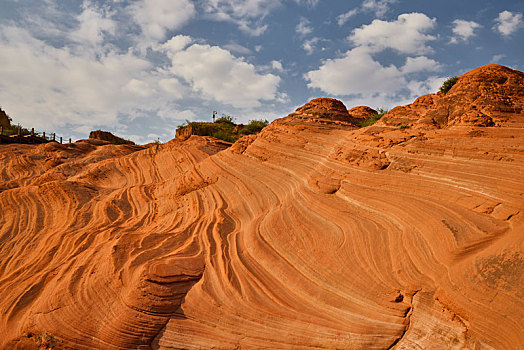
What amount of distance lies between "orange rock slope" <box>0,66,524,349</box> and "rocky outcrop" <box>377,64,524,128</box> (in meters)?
0.06

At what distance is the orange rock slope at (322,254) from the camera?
358 centimetres

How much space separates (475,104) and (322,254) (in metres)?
5.26

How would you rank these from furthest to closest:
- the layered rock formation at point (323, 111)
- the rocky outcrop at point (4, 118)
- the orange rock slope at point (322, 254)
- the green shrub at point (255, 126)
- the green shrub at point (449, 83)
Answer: the rocky outcrop at point (4, 118)
the green shrub at point (255, 126)
the layered rock formation at point (323, 111)
the green shrub at point (449, 83)
the orange rock slope at point (322, 254)

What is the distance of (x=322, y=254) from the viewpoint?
4.81m

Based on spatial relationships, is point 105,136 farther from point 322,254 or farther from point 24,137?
point 322,254

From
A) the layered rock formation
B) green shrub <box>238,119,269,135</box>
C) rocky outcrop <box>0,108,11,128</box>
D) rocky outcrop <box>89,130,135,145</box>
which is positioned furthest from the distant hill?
rocky outcrop <box>0,108,11,128</box>

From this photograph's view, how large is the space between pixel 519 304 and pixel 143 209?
9.08 metres

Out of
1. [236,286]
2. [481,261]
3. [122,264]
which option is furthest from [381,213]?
[122,264]

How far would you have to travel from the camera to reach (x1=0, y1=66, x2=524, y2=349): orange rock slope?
3578 mm

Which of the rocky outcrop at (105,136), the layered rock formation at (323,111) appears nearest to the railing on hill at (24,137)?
the rocky outcrop at (105,136)

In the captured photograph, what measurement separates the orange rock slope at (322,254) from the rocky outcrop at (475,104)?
55mm

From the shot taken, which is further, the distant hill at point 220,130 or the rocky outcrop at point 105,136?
the rocky outcrop at point 105,136

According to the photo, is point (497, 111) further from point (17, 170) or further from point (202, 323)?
point (17, 170)

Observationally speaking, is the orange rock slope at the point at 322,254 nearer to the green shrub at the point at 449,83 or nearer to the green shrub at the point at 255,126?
the green shrub at the point at 449,83
